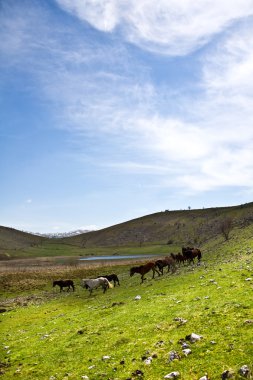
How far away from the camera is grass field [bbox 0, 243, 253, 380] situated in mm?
11836

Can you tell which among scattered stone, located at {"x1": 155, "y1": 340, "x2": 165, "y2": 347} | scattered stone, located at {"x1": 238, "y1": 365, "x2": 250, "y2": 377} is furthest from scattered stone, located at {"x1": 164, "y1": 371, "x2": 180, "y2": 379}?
scattered stone, located at {"x1": 155, "y1": 340, "x2": 165, "y2": 347}

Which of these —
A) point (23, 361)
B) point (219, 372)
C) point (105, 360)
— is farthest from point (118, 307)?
point (219, 372)

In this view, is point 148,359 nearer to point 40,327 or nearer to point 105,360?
point 105,360

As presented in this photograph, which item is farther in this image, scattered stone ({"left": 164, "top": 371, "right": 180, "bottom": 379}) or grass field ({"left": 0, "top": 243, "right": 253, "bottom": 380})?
grass field ({"left": 0, "top": 243, "right": 253, "bottom": 380})

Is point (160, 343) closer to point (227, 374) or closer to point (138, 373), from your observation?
point (138, 373)

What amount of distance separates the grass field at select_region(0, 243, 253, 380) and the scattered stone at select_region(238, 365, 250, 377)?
16 centimetres

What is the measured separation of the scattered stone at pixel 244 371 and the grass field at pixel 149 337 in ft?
0.53

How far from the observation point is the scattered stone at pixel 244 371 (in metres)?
9.95

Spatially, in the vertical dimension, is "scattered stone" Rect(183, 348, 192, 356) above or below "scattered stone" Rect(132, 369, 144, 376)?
above

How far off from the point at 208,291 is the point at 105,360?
877cm

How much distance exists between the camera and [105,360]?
45.3ft

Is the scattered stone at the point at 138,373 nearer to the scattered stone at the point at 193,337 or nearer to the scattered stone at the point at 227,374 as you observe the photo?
the scattered stone at the point at 193,337

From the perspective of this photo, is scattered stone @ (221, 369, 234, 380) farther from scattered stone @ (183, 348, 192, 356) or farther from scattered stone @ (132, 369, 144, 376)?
scattered stone @ (132, 369, 144, 376)

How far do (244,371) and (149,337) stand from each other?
227 inches
